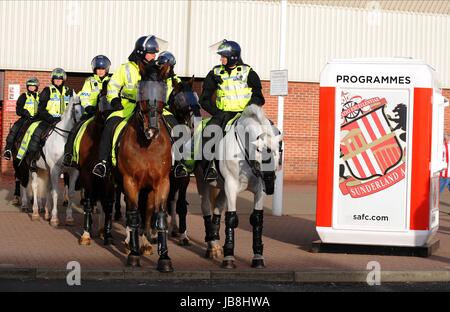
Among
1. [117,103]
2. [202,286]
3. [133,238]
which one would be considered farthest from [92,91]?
[202,286]

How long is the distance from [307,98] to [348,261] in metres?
15.9

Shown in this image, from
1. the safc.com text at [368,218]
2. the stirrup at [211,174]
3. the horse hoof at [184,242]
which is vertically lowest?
the horse hoof at [184,242]

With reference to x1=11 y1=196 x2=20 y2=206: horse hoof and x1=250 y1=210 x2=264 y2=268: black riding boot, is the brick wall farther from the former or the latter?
x1=250 y1=210 x2=264 y2=268: black riding boot

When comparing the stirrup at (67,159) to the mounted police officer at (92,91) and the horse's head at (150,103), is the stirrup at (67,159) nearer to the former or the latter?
the mounted police officer at (92,91)

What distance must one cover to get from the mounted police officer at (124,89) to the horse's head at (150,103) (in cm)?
88

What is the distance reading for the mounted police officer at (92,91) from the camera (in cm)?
1492

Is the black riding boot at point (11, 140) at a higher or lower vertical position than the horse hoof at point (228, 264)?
higher

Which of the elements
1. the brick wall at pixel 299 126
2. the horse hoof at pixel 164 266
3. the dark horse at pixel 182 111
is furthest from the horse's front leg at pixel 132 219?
the brick wall at pixel 299 126

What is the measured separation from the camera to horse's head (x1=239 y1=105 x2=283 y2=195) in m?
11.5

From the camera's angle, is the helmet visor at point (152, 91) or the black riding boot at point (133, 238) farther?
the black riding boot at point (133, 238)
